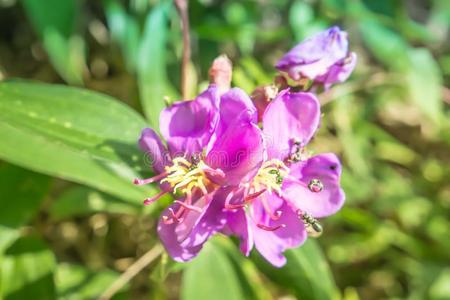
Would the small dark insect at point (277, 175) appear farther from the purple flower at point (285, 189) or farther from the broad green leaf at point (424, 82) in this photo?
the broad green leaf at point (424, 82)

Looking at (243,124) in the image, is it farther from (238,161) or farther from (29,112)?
(29,112)

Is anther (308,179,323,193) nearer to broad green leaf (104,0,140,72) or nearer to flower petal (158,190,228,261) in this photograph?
flower petal (158,190,228,261)

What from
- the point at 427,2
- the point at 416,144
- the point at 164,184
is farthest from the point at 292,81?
the point at 427,2

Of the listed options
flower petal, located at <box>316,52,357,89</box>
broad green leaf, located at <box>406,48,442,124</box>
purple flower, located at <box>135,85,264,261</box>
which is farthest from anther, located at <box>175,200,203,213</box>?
broad green leaf, located at <box>406,48,442,124</box>

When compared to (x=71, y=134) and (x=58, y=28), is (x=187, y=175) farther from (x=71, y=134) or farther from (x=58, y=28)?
(x=58, y=28)

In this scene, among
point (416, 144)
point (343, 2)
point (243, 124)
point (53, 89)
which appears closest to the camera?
point (243, 124)

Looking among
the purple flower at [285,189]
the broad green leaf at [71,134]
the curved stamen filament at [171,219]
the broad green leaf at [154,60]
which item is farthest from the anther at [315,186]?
the broad green leaf at [154,60]
